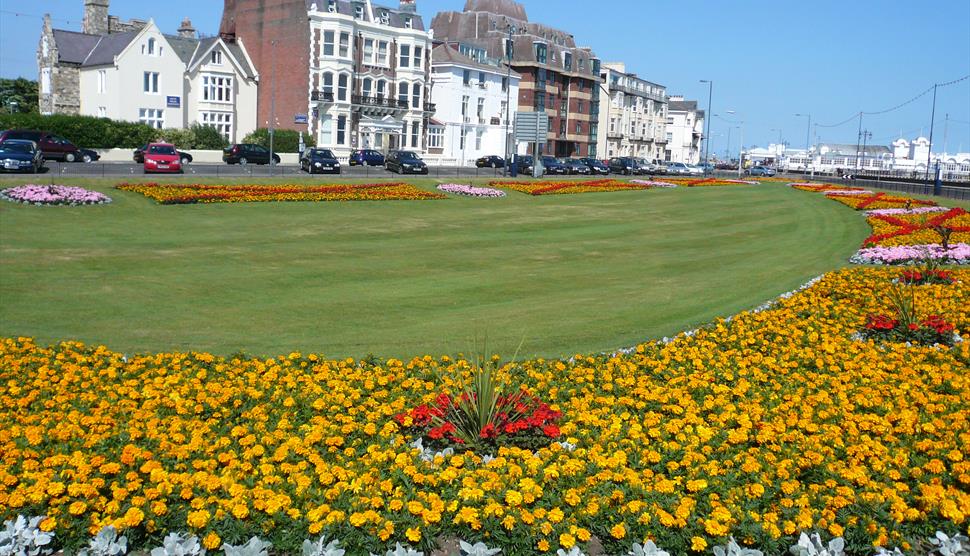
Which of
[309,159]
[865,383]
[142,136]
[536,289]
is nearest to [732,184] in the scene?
[309,159]

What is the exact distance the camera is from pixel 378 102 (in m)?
78.5

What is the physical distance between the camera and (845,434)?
8469mm

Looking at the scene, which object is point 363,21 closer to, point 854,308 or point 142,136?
point 142,136

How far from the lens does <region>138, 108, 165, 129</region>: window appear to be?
69.5 m

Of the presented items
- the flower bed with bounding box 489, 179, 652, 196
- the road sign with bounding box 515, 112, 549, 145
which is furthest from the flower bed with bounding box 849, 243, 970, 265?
the road sign with bounding box 515, 112, 549, 145

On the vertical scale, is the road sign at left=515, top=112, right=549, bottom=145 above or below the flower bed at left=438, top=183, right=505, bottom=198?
above

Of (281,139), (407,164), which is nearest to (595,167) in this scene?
(407,164)

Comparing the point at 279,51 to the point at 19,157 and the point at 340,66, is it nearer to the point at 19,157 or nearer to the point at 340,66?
the point at 340,66

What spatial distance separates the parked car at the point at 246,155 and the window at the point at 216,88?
13.8 metres

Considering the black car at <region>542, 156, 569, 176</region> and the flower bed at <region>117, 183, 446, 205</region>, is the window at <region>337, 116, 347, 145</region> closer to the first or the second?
the black car at <region>542, 156, 569, 176</region>

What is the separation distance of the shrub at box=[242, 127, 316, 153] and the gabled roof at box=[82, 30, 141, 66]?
12079 mm

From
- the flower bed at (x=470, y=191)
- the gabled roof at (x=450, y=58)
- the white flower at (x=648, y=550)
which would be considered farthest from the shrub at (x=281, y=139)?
the white flower at (x=648, y=550)

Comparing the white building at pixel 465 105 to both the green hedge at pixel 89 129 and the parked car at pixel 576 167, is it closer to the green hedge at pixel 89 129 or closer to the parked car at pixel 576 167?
the parked car at pixel 576 167

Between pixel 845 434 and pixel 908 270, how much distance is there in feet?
36.4
